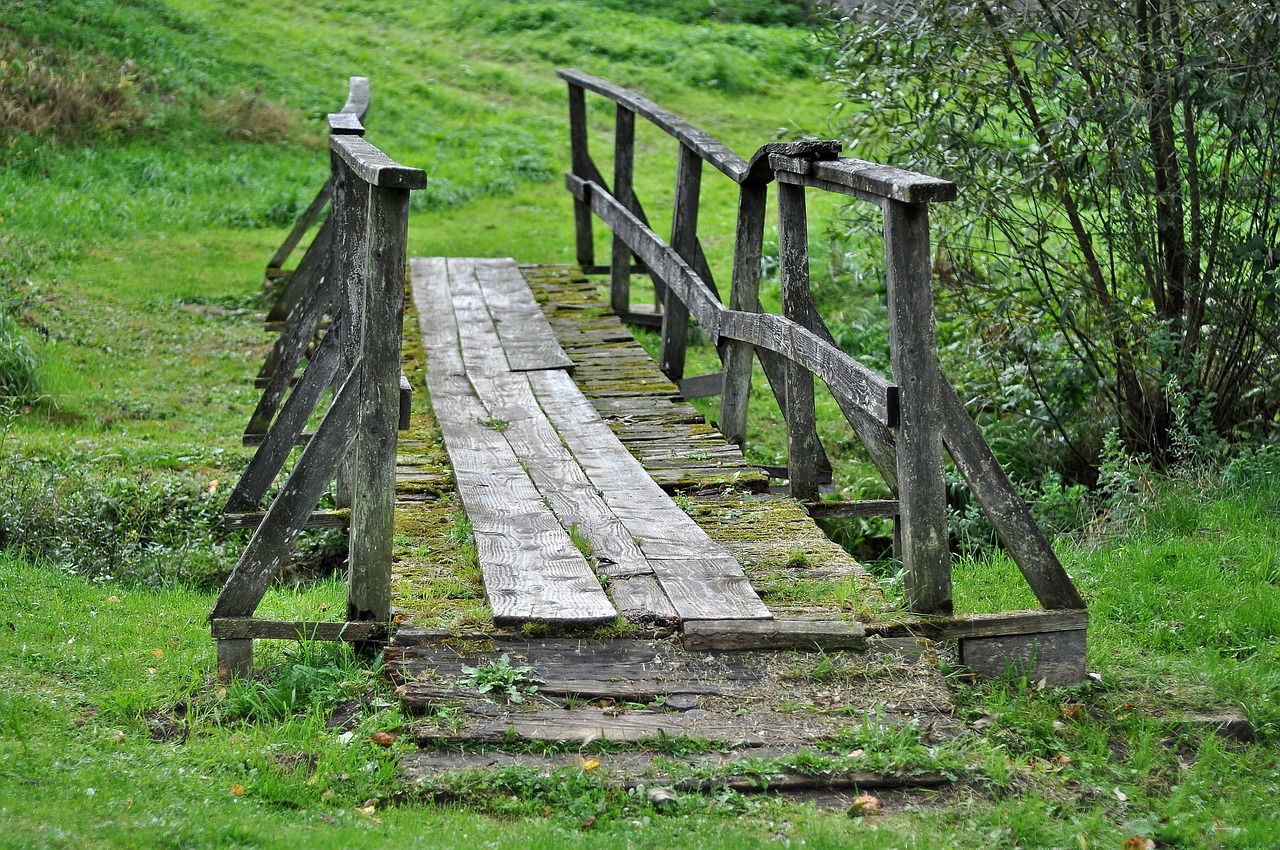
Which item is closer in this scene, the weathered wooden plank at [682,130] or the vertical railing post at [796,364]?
the vertical railing post at [796,364]

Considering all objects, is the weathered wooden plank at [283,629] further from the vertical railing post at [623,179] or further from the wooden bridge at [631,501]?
the vertical railing post at [623,179]

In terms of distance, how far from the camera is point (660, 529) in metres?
4.95

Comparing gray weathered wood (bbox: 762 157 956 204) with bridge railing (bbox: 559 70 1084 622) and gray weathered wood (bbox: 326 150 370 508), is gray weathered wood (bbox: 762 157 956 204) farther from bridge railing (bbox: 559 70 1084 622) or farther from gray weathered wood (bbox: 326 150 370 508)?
gray weathered wood (bbox: 326 150 370 508)

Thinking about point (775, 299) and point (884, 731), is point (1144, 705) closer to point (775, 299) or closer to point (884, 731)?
point (884, 731)

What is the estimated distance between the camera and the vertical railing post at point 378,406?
4.00m

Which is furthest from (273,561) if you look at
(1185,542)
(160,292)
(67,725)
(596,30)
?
(596,30)

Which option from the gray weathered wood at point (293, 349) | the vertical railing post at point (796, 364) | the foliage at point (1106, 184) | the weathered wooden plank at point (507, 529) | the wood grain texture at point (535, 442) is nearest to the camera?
the weathered wooden plank at point (507, 529)

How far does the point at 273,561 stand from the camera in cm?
422

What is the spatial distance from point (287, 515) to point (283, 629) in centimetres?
38

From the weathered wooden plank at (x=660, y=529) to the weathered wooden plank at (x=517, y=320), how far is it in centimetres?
78

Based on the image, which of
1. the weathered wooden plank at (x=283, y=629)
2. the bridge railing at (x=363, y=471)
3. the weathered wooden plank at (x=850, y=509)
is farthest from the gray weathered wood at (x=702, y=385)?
the weathered wooden plank at (x=283, y=629)

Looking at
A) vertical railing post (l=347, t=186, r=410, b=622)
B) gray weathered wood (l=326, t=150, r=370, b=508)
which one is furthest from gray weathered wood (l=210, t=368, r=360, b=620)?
gray weathered wood (l=326, t=150, r=370, b=508)

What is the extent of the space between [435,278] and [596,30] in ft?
41.8

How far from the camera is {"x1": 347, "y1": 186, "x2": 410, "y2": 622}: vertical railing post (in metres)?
4.00
